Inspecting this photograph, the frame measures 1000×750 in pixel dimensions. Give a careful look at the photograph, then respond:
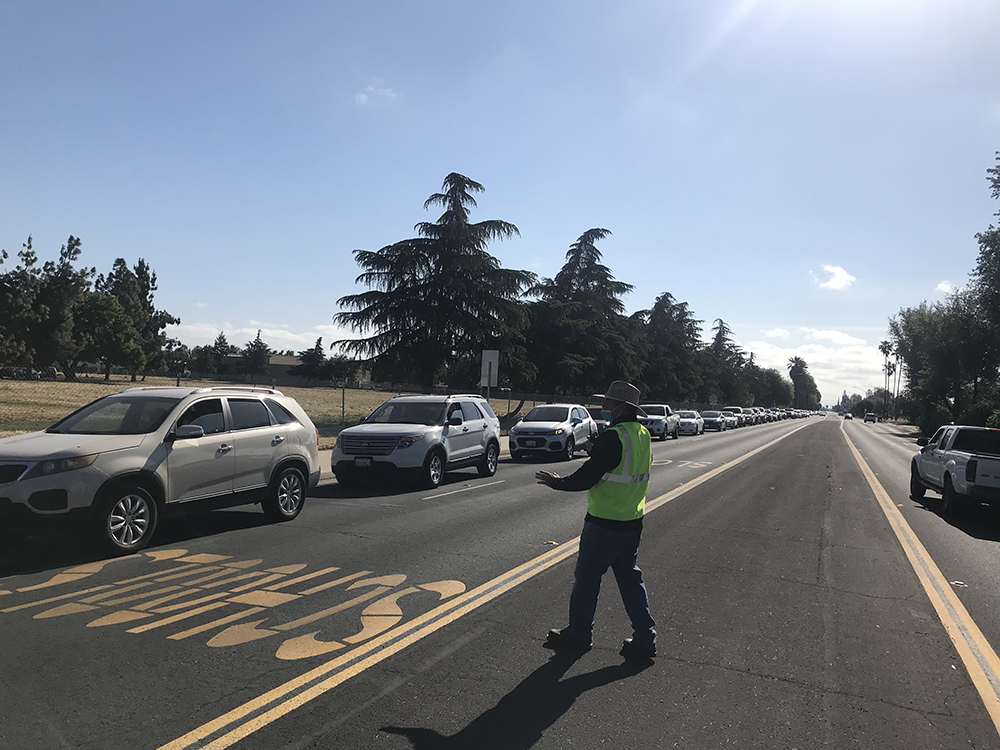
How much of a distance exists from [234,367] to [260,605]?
12837 centimetres

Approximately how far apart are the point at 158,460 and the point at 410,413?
7.05m

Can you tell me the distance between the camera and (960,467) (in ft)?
40.7

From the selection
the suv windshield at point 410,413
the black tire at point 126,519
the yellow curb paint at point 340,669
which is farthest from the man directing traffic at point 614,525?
the suv windshield at point 410,413

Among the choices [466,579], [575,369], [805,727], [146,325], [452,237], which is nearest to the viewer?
[805,727]

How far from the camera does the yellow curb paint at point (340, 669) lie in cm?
366

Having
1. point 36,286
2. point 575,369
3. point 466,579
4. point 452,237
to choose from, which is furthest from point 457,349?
point 36,286

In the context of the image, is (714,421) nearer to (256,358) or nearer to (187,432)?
(187,432)

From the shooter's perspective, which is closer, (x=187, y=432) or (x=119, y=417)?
(x=187, y=432)

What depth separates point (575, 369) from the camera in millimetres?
44969

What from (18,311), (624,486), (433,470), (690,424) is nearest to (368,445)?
(433,470)

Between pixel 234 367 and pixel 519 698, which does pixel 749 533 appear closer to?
pixel 519 698

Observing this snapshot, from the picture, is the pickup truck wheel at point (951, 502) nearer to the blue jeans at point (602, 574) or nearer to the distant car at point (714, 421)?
the blue jeans at point (602, 574)

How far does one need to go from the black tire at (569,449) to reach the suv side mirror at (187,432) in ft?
45.5

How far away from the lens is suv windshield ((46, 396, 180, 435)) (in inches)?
324
